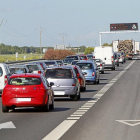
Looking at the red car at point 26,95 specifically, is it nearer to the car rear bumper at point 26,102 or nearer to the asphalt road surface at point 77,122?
the car rear bumper at point 26,102

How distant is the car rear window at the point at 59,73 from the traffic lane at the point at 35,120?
169cm

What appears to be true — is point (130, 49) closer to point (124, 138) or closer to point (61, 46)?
point (61, 46)

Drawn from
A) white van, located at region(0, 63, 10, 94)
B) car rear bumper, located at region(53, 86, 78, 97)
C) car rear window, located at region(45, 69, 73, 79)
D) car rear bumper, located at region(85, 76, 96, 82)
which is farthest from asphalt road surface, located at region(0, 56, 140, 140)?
car rear bumper, located at region(85, 76, 96, 82)

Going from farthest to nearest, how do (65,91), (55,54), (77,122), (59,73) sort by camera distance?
(55,54) < (59,73) < (65,91) < (77,122)

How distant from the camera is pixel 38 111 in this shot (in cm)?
1934

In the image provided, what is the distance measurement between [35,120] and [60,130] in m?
2.64

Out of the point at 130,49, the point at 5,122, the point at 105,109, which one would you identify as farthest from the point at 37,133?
the point at 130,49

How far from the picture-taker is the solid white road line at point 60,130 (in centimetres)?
1244

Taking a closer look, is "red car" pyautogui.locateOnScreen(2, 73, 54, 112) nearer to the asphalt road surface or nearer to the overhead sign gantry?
the asphalt road surface

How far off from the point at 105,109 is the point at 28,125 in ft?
17.3

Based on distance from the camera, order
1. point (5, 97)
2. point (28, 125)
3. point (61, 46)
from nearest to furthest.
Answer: point (28, 125) → point (5, 97) → point (61, 46)

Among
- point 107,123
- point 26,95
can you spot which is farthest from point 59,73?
point 107,123

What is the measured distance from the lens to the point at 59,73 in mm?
24594

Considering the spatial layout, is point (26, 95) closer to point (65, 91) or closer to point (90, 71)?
point (65, 91)
